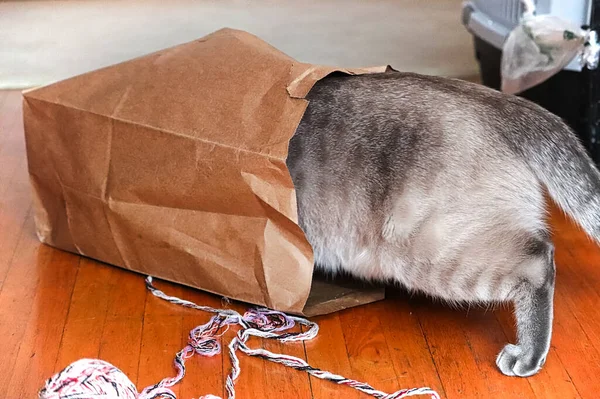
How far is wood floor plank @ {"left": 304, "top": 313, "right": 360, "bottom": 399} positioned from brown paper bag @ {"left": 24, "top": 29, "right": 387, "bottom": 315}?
0.13 ft

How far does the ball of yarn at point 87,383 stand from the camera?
1.29 m

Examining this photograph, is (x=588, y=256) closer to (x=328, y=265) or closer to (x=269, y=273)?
(x=328, y=265)

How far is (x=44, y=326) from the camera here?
1773 millimetres

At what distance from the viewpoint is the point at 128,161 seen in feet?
5.96

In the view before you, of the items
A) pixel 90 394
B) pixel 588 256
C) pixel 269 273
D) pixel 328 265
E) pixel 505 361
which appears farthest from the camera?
pixel 588 256

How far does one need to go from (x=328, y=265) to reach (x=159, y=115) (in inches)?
20.2

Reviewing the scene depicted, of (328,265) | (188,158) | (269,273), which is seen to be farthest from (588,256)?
(188,158)

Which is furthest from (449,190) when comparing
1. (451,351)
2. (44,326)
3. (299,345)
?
(44,326)

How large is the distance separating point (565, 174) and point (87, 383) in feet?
3.36

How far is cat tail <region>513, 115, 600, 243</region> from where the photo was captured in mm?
1638

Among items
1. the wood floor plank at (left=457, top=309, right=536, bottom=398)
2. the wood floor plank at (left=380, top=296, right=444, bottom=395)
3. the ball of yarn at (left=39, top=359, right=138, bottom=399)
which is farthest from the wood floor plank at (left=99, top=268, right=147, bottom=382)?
the wood floor plank at (left=457, top=309, right=536, bottom=398)

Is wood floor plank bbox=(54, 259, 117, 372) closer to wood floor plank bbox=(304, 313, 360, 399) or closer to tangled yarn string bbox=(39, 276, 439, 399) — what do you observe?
tangled yarn string bbox=(39, 276, 439, 399)

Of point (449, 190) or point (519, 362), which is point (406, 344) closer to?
point (519, 362)

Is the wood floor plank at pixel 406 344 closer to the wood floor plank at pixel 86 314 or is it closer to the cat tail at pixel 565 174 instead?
the cat tail at pixel 565 174
